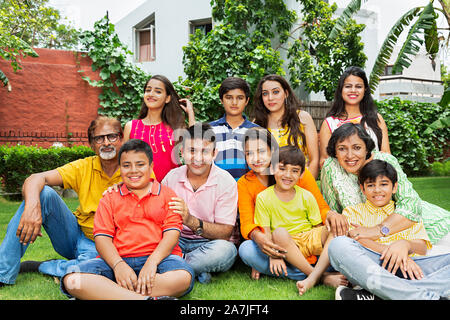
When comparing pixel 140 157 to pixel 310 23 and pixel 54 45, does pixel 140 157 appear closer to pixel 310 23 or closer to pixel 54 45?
pixel 310 23

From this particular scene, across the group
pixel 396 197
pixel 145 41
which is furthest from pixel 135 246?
pixel 145 41

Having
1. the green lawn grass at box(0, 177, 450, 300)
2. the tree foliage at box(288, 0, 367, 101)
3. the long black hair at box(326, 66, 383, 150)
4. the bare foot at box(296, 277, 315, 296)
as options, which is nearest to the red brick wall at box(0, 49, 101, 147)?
the tree foliage at box(288, 0, 367, 101)

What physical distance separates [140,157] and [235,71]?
24.0ft

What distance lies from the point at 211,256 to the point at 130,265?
64 centimetres

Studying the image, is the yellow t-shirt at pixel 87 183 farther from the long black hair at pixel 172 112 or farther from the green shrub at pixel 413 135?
the green shrub at pixel 413 135

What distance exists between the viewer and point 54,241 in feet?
10.0

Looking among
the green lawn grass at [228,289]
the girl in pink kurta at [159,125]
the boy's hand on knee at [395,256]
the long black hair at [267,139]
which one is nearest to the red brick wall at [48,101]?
the girl in pink kurta at [159,125]

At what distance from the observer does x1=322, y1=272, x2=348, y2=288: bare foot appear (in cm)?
270

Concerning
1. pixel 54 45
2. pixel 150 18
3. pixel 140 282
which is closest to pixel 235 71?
pixel 150 18

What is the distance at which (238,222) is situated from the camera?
339cm

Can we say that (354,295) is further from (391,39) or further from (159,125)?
(391,39)

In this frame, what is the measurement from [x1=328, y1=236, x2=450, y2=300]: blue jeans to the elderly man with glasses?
176cm

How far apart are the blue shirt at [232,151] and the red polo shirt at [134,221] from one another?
1.08m
